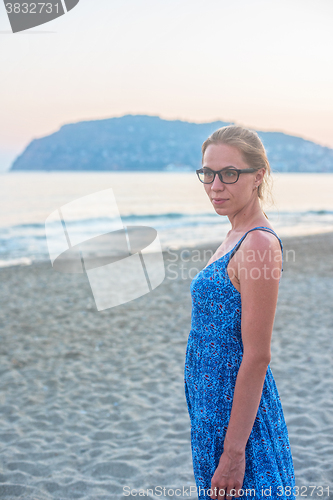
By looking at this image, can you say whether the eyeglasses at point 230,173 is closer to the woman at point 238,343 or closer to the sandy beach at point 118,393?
the woman at point 238,343

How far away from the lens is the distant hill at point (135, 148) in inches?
3273

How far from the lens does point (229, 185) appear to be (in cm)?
135

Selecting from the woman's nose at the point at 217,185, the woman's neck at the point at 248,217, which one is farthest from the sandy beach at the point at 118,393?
the woman's nose at the point at 217,185

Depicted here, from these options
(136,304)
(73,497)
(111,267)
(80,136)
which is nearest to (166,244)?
(111,267)

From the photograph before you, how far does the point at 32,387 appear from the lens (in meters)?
4.47

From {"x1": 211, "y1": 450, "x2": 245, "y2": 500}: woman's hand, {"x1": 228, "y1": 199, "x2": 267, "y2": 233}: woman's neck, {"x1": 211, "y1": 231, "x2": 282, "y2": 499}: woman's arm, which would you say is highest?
{"x1": 228, "y1": 199, "x2": 267, "y2": 233}: woman's neck

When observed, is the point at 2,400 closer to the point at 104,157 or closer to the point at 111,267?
the point at 111,267

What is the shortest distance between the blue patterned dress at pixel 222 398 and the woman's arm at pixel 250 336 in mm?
73

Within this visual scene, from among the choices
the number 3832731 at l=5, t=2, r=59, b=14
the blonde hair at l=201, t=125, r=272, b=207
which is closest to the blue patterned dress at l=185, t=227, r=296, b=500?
→ the blonde hair at l=201, t=125, r=272, b=207

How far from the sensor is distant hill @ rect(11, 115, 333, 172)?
8312 centimetres

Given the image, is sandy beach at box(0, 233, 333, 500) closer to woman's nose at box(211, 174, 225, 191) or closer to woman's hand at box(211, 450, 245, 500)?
woman's hand at box(211, 450, 245, 500)

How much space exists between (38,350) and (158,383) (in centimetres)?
204

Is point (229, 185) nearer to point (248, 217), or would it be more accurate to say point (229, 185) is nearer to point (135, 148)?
point (248, 217)

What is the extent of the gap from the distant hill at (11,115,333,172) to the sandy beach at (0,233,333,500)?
223ft
